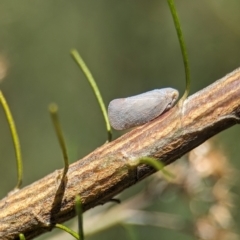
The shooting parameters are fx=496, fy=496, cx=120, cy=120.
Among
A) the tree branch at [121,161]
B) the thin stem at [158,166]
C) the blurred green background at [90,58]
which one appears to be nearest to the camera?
the thin stem at [158,166]

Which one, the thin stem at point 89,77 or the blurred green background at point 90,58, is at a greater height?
the thin stem at point 89,77

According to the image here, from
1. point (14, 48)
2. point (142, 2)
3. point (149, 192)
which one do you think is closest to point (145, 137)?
point (149, 192)

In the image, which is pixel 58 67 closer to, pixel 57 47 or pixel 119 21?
pixel 57 47

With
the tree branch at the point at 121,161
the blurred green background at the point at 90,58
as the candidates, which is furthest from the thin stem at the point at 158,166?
the blurred green background at the point at 90,58

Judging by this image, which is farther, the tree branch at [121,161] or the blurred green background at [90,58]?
the blurred green background at [90,58]

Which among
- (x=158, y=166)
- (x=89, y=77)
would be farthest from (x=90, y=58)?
(x=158, y=166)

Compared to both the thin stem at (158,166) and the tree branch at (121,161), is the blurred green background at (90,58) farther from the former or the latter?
the thin stem at (158,166)

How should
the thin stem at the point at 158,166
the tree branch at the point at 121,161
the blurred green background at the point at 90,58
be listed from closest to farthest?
the thin stem at the point at 158,166 → the tree branch at the point at 121,161 → the blurred green background at the point at 90,58
